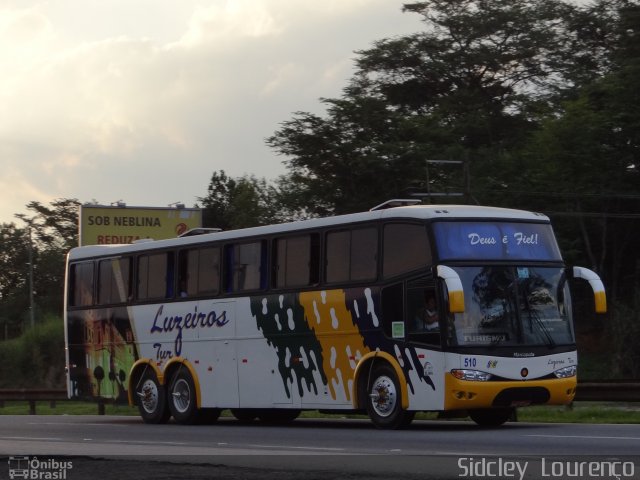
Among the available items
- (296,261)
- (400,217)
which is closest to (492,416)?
(400,217)

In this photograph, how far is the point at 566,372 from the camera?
1969cm

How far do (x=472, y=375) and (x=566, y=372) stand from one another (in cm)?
159

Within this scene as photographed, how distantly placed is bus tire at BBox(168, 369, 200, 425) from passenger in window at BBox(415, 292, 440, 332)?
6.24 meters

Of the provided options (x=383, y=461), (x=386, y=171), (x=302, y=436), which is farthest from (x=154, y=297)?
(x=386, y=171)

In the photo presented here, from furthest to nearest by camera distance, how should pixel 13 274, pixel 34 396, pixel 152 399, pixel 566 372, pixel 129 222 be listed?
pixel 13 274
pixel 129 222
pixel 34 396
pixel 152 399
pixel 566 372

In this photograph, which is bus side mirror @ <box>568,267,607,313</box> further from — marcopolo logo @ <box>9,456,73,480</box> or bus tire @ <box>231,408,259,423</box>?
marcopolo logo @ <box>9,456,73,480</box>

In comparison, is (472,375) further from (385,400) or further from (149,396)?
(149,396)

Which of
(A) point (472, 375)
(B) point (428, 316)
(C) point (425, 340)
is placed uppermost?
(B) point (428, 316)

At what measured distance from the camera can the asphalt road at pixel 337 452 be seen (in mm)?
12148

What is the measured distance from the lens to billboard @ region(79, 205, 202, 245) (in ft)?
203

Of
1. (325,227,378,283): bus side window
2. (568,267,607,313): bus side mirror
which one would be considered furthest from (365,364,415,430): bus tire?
(568,267,607,313): bus side mirror

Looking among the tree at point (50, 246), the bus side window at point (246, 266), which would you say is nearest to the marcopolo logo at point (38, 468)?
the bus side window at point (246, 266)

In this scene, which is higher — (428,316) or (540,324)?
(428,316)

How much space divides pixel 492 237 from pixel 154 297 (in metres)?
7.84
